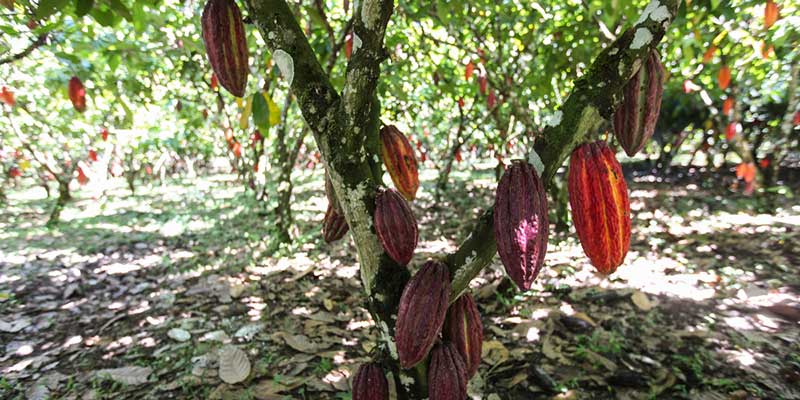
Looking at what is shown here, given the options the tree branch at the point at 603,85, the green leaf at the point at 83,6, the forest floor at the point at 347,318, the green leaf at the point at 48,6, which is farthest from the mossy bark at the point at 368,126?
the forest floor at the point at 347,318

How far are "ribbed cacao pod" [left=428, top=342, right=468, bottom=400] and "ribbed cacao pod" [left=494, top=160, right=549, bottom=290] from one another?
0.29m

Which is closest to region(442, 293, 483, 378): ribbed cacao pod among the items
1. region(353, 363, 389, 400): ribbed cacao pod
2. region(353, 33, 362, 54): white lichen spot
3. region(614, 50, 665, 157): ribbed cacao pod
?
region(353, 363, 389, 400): ribbed cacao pod

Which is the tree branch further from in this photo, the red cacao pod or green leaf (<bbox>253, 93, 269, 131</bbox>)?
the red cacao pod

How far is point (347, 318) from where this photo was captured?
8.20ft

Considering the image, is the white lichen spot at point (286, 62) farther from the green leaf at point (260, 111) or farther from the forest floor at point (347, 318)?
the forest floor at point (347, 318)

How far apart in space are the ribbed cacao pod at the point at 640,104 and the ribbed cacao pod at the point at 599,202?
10 cm

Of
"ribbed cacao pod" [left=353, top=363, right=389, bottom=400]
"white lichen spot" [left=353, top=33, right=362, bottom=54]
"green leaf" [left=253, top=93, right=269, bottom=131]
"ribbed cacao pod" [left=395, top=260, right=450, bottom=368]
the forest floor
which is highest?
"white lichen spot" [left=353, top=33, right=362, bottom=54]

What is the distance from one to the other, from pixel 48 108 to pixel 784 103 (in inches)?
390

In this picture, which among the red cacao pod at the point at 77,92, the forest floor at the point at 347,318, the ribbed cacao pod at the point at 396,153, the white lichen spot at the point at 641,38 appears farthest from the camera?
the red cacao pod at the point at 77,92

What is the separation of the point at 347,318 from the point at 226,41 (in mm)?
1740

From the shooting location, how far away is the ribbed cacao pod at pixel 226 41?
1.03m

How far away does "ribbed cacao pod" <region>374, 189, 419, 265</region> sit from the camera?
38.0 inches

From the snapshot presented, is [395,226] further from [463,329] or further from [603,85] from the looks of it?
[603,85]

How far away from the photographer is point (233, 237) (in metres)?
4.61
